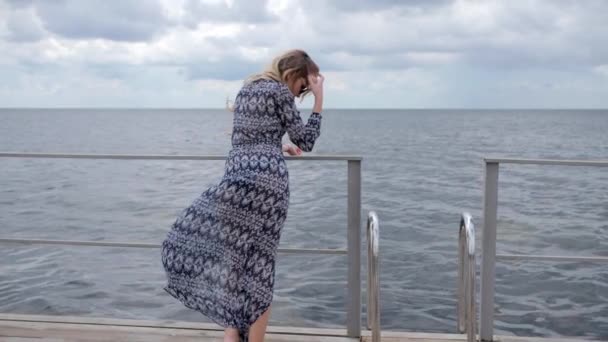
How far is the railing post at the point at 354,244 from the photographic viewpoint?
3340 mm

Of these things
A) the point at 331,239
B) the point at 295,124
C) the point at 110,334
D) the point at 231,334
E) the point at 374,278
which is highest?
the point at 295,124

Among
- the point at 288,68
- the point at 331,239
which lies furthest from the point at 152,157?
the point at 331,239

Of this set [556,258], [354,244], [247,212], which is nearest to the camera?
[247,212]

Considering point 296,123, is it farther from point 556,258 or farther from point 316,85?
Result: point 556,258

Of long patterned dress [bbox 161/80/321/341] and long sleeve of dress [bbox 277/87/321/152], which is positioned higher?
long sleeve of dress [bbox 277/87/321/152]

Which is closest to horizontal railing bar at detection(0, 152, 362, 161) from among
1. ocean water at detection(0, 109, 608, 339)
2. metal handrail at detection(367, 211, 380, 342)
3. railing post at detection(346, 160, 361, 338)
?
railing post at detection(346, 160, 361, 338)

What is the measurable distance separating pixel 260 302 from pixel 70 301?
6004 mm

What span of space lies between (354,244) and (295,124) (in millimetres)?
899

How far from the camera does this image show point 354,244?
3.42 metres

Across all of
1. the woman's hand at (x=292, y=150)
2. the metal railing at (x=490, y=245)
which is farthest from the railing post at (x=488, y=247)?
the woman's hand at (x=292, y=150)

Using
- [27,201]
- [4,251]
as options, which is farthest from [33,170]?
[4,251]

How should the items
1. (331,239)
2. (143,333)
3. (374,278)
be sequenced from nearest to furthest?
(374,278) → (143,333) → (331,239)

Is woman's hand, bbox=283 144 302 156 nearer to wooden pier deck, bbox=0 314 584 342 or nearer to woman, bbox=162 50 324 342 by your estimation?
woman, bbox=162 50 324 342

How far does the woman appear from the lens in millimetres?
2760
